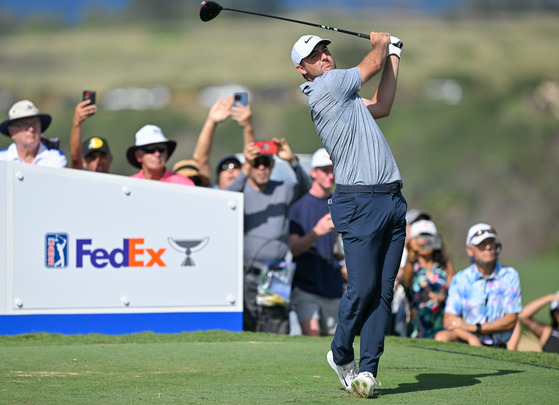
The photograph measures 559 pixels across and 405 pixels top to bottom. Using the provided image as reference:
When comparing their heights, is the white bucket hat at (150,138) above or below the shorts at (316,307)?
above

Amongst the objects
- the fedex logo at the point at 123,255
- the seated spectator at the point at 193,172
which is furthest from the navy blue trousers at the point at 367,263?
the seated spectator at the point at 193,172

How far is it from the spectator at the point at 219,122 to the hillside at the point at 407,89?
2203 centimetres

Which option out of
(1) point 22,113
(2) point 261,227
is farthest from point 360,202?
(1) point 22,113

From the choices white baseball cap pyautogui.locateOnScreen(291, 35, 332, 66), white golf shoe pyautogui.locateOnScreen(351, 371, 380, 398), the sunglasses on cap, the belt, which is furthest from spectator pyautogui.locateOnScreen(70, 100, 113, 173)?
white golf shoe pyautogui.locateOnScreen(351, 371, 380, 398)

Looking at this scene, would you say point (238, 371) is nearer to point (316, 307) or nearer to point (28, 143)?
point (316, 307)

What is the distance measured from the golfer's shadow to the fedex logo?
2709 mm

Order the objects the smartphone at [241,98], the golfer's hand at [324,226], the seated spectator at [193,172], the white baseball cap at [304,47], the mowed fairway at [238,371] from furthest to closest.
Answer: the smartphone at [241,98] < the seated spectator at [193,172] < the golfer's hand at [324,226] < the white baseball cap at [304,47] < the mowed fairway at [238,371]

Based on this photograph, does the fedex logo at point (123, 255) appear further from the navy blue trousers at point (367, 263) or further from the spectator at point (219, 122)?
the navy blue trousers at point (367, 263)

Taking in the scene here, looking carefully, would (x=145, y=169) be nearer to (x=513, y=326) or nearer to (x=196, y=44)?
(x=513, y=326)

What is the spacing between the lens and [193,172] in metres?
9.45

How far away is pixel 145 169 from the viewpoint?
8.69 metres

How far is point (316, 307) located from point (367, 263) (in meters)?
3.38

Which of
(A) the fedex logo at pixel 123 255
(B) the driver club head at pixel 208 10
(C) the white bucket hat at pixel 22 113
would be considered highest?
(B) the driver club head at pixel 208 10

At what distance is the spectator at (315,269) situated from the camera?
28.9 ft
